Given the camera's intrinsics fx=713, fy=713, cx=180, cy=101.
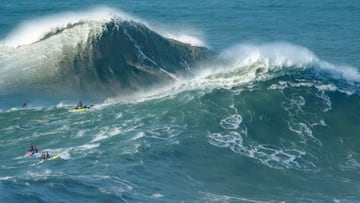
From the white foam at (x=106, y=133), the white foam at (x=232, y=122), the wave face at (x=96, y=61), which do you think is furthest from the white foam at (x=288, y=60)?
the white foam at (x=106, y=133)

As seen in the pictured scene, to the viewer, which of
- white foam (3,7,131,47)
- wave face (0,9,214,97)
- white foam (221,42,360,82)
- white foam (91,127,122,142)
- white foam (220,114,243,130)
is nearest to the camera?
white foam (91,127,122,142)

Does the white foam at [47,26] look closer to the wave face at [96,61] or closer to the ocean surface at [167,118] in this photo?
the ocean surface at [167,118]

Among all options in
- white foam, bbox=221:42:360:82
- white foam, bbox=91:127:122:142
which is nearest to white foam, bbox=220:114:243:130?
white foam, bbox=91:127:122:142

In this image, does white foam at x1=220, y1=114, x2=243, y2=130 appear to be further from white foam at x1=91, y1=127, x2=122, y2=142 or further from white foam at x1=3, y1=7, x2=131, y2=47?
white foam at x1=3, y1=7, x2=131, y2=47

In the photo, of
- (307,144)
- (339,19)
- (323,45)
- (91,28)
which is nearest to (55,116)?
(91,28)

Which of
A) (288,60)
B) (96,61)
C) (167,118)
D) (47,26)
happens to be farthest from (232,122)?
(47,26)

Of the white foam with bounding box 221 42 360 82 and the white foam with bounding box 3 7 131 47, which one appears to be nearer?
the white foam with bounding box 221 42 360 82

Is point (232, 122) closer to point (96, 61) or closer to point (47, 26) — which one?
point (96, 61)

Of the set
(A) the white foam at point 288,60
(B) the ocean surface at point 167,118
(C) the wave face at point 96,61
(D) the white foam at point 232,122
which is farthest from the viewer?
(C) the wave face at point 96,61
